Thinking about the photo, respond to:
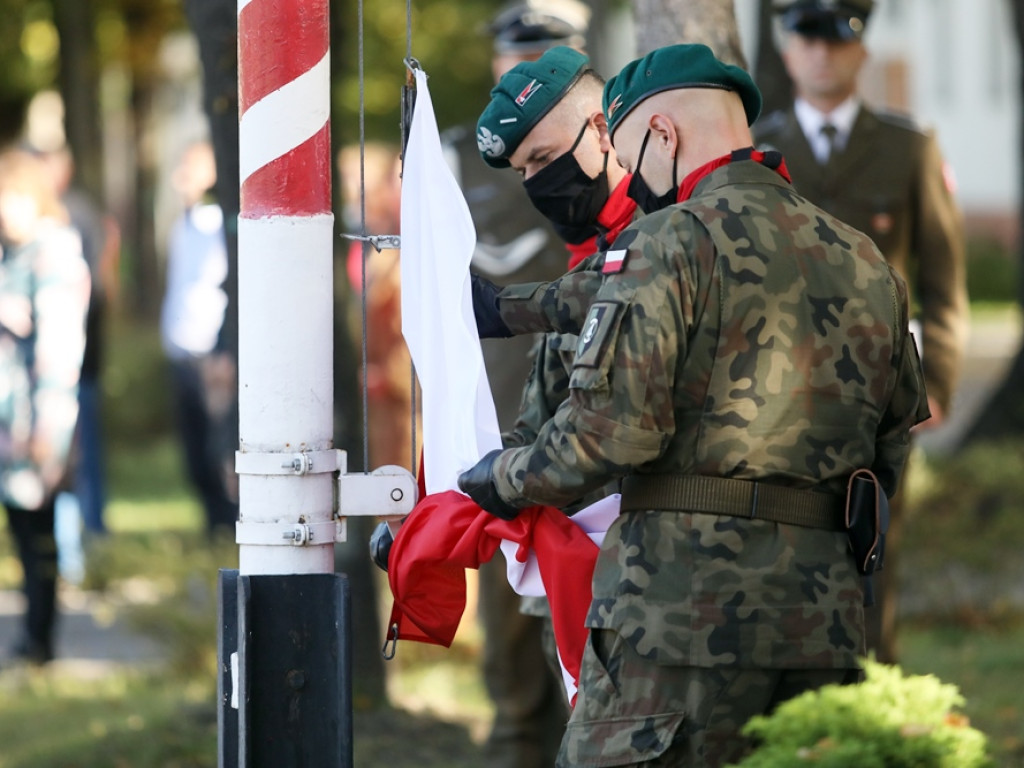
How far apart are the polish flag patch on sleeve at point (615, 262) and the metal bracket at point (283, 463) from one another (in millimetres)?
830

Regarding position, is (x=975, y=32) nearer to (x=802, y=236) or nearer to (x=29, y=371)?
(x=29, y=371)

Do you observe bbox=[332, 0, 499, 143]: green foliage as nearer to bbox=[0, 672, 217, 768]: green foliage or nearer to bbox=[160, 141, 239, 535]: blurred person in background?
bbox=[160, 141, 239, 535]: blurred person in background

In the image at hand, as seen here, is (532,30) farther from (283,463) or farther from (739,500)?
(739,500)

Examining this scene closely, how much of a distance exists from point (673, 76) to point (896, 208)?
2.34m

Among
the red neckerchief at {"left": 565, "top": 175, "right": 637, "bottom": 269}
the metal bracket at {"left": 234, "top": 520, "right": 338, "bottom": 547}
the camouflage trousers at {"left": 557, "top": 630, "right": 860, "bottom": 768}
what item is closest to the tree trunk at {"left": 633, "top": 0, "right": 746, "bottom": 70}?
the red neckerchief at {"left": 565, "top": 175, "right": 637, "bottom": 269}

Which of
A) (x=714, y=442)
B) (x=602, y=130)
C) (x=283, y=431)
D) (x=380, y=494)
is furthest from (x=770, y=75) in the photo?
(x=714, y=442)

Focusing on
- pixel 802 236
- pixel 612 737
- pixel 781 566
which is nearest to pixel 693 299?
pixel 802 236

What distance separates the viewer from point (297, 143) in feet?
11.5

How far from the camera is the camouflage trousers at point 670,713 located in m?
3.01

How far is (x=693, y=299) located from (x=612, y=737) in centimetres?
79

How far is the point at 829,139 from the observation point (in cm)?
527

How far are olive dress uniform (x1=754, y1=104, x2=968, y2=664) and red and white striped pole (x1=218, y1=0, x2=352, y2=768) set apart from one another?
2.09 metres

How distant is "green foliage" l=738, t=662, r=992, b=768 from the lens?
2.55 m

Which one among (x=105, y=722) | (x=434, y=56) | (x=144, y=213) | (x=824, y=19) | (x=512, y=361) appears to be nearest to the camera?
(x=824, y=19)
